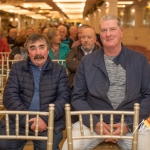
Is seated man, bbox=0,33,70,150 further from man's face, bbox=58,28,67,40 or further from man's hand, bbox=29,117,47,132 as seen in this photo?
man's face, bbox=58,28,67,40

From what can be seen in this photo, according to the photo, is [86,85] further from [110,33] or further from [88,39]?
[88,39]

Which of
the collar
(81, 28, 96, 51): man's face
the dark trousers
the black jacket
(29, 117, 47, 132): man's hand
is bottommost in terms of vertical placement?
the dark trousers

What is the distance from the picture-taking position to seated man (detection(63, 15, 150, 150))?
260 centimetres

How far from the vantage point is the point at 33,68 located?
9.29 ft

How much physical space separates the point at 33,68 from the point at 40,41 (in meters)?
0.24

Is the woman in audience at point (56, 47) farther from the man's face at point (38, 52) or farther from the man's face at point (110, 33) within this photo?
the man's face at point (110, 33)

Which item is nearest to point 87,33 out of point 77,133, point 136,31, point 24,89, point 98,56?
point 98,56

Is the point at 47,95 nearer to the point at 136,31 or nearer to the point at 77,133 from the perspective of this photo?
the point at 77,133

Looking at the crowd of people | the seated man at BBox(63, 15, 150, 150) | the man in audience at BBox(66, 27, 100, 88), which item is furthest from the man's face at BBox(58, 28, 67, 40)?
the seated man at BBox(63, 15, 150, 150)

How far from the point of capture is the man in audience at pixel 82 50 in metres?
3.86

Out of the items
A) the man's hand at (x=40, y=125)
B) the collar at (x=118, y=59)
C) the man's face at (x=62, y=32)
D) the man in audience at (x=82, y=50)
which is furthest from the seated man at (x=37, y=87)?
the man's face at (x=62, y=32)

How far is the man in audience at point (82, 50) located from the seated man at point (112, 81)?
108 cm

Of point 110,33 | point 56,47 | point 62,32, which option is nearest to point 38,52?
point 110,33

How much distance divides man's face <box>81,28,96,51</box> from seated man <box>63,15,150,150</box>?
1108 millimetres
